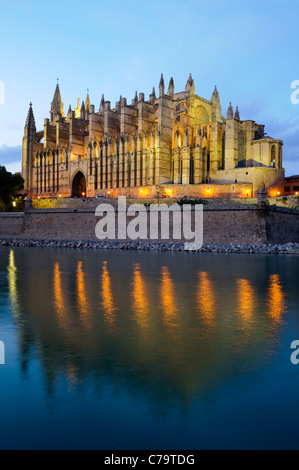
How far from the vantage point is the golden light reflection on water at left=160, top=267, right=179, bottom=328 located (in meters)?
7.44

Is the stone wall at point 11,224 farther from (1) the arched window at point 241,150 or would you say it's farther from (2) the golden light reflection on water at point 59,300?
(2) the golden light reflection on water at point 59,300

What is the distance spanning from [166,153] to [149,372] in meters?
46.2

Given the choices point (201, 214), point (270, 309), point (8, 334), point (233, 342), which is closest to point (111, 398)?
point (233, 342)

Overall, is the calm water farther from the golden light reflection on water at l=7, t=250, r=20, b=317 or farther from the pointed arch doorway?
the pointed arch doorway

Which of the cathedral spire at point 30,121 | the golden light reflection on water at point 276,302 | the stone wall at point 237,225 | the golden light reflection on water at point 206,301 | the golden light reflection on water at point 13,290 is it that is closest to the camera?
the golden light reflection on water at point 206,301

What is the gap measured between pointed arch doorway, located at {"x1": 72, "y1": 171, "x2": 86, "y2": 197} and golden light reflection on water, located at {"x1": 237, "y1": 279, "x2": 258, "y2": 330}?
50874 millimetres

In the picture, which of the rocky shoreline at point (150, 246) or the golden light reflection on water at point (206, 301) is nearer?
the golden light reflection on water at point (206, 301)

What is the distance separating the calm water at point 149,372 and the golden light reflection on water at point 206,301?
0.04 metres

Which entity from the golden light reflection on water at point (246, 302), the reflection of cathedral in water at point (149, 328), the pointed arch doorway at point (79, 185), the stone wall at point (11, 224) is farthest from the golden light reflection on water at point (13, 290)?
the pointed arch doorway at point (79, 185)

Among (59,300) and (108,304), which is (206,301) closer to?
(108,304)

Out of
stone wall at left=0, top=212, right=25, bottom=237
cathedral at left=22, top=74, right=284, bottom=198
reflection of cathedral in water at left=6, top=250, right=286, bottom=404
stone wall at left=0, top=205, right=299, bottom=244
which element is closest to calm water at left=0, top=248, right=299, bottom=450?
reflection of cathedral in water at left=6, top=250, right=286, bottom=404

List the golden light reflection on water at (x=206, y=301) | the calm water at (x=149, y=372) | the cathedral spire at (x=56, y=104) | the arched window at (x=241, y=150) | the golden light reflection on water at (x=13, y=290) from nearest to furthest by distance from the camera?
the calm water at (x=149, y=372), the golden light reflection on water at (x=206, y=301), the golden light reflection on water at (x=13, y=290), the arched window at (x=241, y=150), the cathedral spire at (x=56, y=104)

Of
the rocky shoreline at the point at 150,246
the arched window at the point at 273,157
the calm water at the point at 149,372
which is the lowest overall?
the calm water at the point at 149,372

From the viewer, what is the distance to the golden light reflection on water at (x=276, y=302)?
7.80 m
